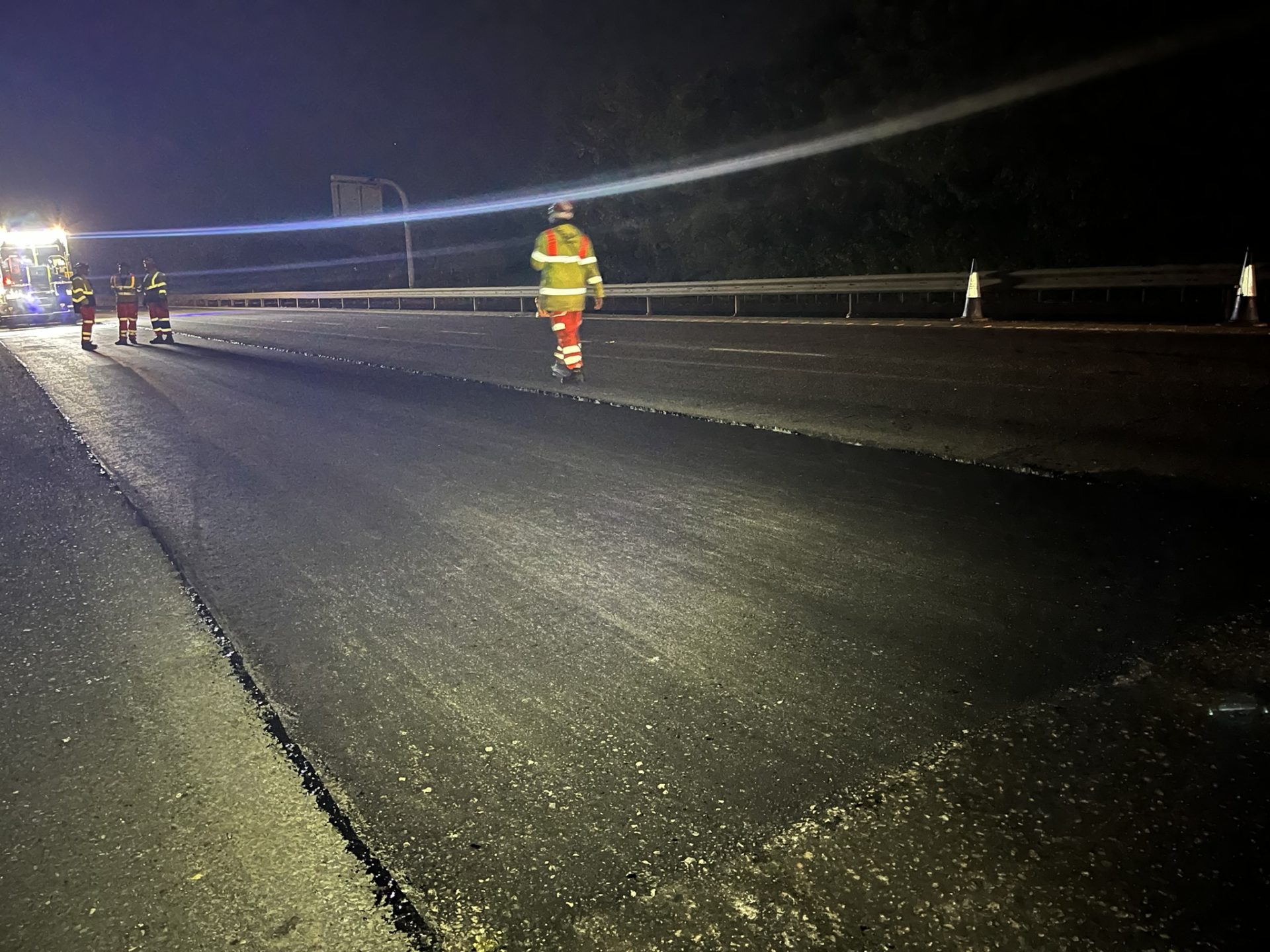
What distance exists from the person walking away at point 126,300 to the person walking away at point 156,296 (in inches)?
9.3

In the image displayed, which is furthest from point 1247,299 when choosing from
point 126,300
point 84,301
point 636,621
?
point 84,301

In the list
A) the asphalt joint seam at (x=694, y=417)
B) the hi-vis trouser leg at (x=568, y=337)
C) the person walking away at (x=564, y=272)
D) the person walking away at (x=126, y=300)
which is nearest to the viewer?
the asphalt joint seam at (x=694, y=417)

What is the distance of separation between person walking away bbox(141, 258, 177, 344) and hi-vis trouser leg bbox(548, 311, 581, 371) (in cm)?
1179

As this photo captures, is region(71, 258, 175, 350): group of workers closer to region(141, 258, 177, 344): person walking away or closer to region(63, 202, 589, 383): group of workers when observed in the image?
region(141, 258, 177, 344): person walking away

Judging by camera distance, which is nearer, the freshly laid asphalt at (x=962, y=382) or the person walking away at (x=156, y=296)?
the freshly laid asphalt at (x=962, y=382)

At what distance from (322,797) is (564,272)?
788cm

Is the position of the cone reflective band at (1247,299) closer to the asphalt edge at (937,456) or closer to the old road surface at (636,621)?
the asphalt edge at (937,456)

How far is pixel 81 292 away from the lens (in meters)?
18.7

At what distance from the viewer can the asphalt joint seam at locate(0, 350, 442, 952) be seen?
2289mm

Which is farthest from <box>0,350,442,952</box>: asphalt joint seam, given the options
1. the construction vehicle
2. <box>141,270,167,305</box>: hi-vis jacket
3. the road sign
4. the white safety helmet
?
the construction vehicle

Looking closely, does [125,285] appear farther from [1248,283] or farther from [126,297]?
[1248,283]

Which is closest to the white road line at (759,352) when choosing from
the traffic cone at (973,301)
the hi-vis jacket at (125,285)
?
the traffic cone at (973,301)

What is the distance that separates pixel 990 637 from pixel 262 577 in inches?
142

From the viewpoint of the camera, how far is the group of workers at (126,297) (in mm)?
18250
